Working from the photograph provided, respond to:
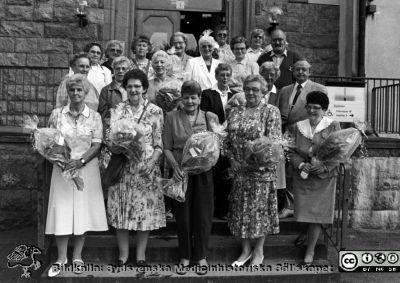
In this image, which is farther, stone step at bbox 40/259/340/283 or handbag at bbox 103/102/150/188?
stone step at bbox 40/259/340/283

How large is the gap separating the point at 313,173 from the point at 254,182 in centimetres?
63

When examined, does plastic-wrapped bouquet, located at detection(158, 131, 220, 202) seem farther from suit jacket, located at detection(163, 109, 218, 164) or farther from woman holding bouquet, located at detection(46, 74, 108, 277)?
woman holding bouquet, located at detection(46, 74, 108, 277)

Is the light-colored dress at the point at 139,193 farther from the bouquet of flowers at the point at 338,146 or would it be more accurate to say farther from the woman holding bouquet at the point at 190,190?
the bouquet of flowers at the point at 338,146

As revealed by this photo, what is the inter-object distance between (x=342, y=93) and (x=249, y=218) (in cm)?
317

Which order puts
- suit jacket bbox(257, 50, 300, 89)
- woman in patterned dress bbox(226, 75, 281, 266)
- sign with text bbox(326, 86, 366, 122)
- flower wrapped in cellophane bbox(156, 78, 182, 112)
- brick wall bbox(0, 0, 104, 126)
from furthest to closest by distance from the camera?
brick wall bbox(0, 0, 104, 126), sign with text bbox(326, 86, 366, 122), suit jacket bbox(257, 50, 300, 89), flower wrapped in cellophane bbox(156, 78, 182, 112), woman in patterned dress bbox(226, 75, 281, 266)

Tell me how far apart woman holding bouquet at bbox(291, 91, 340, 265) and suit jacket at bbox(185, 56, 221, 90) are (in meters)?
1.53

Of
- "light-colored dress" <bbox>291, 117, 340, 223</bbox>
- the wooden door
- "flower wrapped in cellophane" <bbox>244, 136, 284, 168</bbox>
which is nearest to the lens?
"flower wrapped in cellophane" <bbox>244, 136, 284, 168</bbox>

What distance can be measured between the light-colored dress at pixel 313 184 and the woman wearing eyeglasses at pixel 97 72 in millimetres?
2572

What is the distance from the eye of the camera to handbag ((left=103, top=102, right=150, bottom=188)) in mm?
4977

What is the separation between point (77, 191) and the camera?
498 cm

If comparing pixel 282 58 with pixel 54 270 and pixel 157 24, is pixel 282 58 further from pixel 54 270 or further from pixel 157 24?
pixel 54 270

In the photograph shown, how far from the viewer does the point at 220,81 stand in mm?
5867

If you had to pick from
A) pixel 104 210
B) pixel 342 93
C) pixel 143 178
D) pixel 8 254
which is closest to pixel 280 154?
pixel 143 178

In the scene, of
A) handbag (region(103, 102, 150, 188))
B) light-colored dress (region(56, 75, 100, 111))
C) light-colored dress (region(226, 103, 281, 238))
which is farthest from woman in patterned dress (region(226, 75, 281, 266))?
light-colored dress (region(56, 75, 100, 111))
